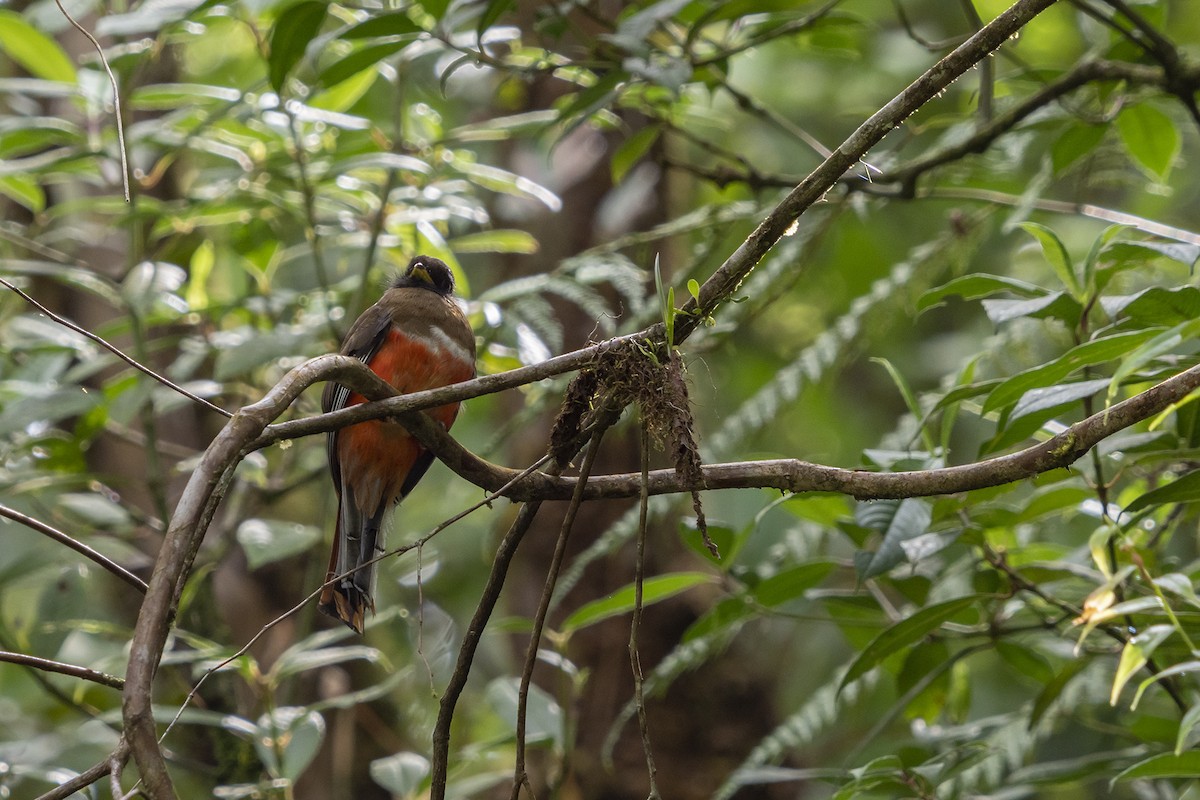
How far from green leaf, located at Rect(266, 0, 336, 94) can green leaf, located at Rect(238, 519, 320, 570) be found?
118 centimetres

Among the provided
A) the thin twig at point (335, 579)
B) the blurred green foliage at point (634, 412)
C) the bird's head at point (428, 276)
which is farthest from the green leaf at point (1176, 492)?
the bird's head at point (428, 276)

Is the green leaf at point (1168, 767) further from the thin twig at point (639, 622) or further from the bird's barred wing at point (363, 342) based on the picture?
the bird's barred wing at point (363, 342)

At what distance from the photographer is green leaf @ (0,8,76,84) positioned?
10.6 ft

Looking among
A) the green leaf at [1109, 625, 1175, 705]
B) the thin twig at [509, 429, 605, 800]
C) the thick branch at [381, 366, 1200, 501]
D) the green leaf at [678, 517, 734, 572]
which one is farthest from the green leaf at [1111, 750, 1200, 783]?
the thin twig at [509, 429, 605, 800]

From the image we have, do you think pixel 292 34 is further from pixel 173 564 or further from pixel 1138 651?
pixel 1138 651

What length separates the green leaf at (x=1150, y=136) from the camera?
2721 mm

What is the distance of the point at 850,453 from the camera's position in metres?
5.56

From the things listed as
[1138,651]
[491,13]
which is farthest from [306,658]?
[1138,651]

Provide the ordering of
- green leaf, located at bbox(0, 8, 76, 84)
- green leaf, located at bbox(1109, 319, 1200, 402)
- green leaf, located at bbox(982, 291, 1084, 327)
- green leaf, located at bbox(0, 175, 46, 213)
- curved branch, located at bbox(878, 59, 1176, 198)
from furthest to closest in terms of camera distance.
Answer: green leaf, located at bbox(0, 175, 46, 213) < green leaf, located at bbox(0, 8, 76, 84) < curved branch, located at bbox(878, 59, 1176, 198) < green leaf, located at bbox(982, 291, 1084, 327) < green leaf, located at bbox(1109, 319, 1200, 402)

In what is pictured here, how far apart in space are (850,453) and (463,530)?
2.11 meters

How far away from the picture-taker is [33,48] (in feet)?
10.8

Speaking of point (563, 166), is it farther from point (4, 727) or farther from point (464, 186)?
point (4, 727)

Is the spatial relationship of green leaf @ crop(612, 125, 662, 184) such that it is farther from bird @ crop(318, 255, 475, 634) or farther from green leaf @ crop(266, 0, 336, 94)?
green leaf @ crop(266, 0, 336, 94)

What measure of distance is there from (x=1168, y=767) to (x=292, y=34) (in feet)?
7.41
